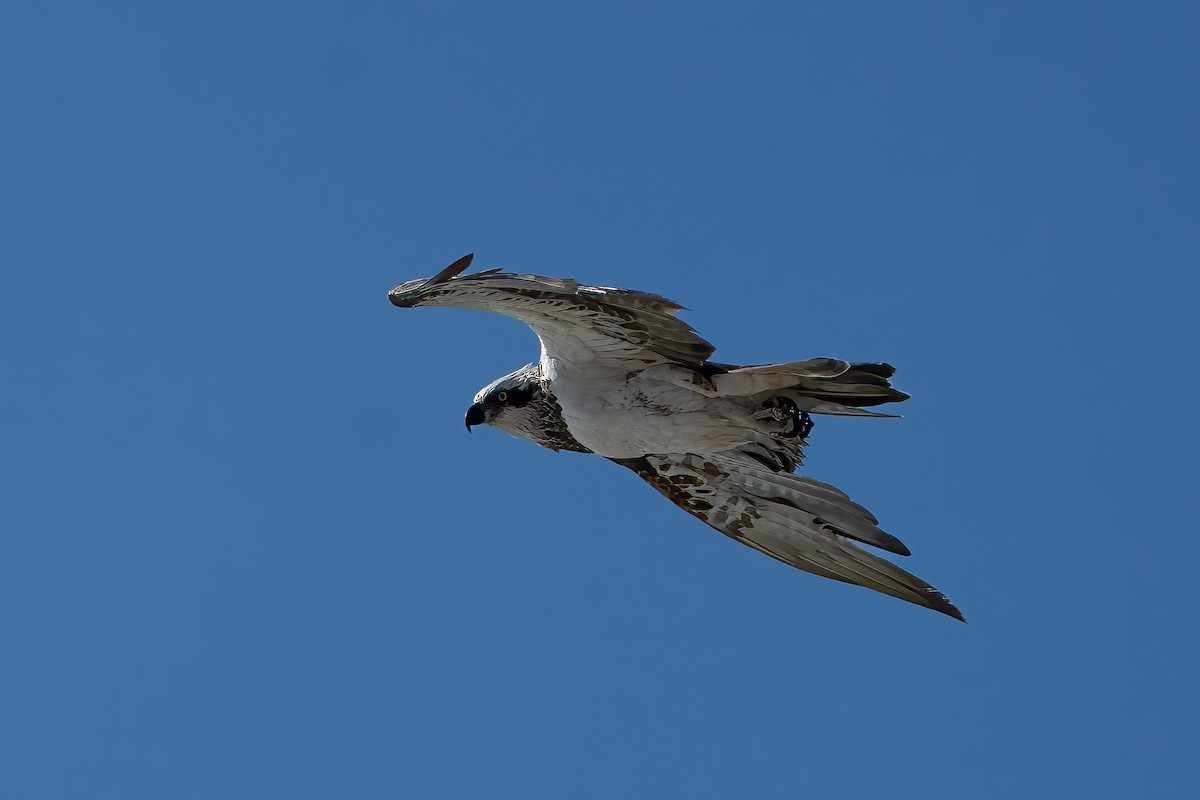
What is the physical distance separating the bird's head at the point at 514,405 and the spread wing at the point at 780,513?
29.6 inches

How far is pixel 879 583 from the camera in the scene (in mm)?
10961

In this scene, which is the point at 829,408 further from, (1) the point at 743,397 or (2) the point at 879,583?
(2) the point at 879,583

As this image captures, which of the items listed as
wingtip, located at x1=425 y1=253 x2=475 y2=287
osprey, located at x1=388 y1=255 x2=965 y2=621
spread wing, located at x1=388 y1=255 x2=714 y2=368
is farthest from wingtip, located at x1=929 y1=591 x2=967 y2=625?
wingtip, located at x1=425 y1=253 x2=475 y2=287

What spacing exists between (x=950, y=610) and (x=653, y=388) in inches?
101

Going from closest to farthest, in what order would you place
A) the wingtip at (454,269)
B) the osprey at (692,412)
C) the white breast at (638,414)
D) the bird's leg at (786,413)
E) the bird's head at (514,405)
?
the wingtip at (454,269)
the osprey at (692,412)
the white breast at (638,414)
the bird's leg at (786,413)
the bird's head at (514,405)

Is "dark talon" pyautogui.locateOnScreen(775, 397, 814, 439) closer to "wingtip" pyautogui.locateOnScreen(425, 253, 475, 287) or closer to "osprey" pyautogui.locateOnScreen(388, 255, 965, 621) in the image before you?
"osprey" pyautogui.locateOnScreen(388, 255, 965, 621)

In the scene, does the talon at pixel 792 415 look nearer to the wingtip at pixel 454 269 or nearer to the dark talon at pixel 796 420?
the dark talon at pixel 796 420

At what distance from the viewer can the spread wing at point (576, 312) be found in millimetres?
8805

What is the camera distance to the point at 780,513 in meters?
11.4

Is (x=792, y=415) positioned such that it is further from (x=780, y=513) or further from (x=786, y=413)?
(x=780, y=513)

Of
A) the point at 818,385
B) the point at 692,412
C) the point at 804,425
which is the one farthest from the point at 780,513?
the point at 818,385

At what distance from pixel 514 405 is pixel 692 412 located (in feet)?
4.16

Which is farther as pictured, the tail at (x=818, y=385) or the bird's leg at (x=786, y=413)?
the bird's leg at (x=786, y=413)

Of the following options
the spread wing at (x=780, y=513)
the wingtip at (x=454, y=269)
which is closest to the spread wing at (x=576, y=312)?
the wingtip at (x=454, y=269)
